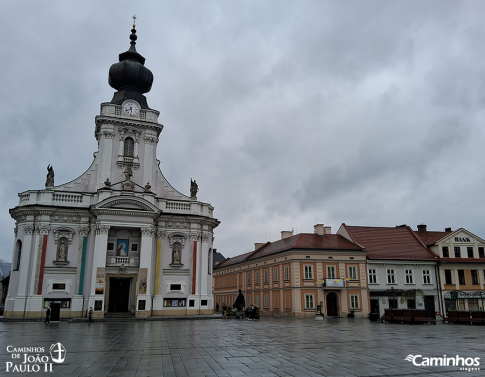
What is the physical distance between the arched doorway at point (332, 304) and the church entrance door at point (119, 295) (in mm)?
20182

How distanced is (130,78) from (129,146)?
280 inches

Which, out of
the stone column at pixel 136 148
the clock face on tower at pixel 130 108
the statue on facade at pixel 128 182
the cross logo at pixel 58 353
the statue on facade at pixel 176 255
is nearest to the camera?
the cross logo at pixel 58 353

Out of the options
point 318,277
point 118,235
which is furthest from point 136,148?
point 318,277

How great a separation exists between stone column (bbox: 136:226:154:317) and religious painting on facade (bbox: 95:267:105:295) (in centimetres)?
289

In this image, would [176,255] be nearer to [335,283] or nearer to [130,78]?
[335,283]

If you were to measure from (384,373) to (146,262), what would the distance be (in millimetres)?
27932

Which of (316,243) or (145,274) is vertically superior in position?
(316,243)

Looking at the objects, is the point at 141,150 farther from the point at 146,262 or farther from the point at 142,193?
the point at 146,262

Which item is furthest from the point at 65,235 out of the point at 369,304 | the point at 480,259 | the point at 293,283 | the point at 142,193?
the point at 480,259

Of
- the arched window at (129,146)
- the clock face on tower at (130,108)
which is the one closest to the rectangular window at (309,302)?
the arched window at (129,146)

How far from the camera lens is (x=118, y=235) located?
3688cm

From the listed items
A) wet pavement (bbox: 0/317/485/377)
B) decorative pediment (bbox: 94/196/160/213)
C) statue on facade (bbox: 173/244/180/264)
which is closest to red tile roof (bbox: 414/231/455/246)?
statue on facade (bbox: 173/244/180/264)

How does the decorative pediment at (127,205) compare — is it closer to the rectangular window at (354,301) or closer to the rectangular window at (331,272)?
the rectangular window at (331,272)

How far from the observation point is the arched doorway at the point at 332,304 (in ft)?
142
